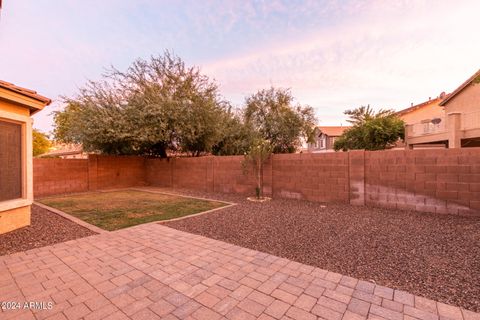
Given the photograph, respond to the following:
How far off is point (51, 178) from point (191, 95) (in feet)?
27.0

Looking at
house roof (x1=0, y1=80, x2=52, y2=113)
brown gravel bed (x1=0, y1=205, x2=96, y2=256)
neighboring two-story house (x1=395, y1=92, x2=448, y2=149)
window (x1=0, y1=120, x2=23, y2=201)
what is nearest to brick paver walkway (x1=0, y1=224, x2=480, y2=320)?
brown gravel bed (x1=0, y1=205, x2=96, y2=256)

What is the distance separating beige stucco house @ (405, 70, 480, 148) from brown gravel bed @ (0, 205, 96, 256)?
15.5 meters

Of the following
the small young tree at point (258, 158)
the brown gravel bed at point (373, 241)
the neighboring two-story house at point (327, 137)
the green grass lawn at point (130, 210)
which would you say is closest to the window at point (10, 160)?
the green grass lawn at point (130, 210)

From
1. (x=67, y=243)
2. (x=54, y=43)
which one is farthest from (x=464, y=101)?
(x=54, y=43)

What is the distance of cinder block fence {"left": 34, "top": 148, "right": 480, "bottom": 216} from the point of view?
21.4 ft

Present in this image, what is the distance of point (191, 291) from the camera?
9.60 feet

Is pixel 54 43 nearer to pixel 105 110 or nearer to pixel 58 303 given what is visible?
pixel 105 110

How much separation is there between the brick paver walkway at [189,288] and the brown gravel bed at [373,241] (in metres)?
0.39

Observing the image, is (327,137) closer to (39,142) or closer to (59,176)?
(59,176)

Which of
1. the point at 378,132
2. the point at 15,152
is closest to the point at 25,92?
the point at 15,152

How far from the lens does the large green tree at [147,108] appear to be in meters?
12.1

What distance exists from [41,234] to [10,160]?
1.76 meters

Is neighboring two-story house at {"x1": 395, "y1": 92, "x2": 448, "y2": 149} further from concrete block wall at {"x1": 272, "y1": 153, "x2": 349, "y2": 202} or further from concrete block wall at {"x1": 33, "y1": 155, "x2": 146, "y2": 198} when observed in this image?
concrete block wall at {"x1": 33, "y1": 155, "x2": 146, "y2": 198}

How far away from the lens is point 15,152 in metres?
5.29
